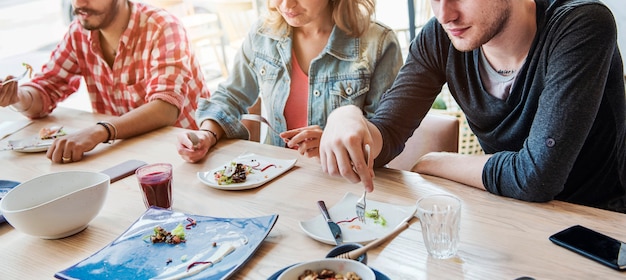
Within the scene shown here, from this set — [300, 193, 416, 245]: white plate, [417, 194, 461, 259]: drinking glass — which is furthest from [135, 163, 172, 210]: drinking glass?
[417, 194, 461, 259]: drinking glass

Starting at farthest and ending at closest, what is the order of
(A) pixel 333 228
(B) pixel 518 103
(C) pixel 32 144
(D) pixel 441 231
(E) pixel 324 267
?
(C) pixel 32 144 < (B) pixel 518 103 < (A) pixel 333 228 < (D) pixel 441 231 < (E) pixel 324 267

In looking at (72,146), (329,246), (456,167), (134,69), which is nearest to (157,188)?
(329,246)

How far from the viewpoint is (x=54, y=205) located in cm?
108

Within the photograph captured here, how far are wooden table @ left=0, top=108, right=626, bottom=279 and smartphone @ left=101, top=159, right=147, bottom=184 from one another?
32 millimetres

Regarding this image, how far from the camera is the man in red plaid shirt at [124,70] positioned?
1914mm

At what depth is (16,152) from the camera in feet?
5.54

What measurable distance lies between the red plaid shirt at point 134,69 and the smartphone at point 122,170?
1.35 feet

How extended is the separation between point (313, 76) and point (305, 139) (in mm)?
472

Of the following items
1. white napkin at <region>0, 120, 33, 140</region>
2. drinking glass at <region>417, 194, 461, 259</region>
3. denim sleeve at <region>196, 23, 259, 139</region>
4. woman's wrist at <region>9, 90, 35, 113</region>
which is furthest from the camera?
woman's wrist at <region>9, 90, 35, 113</region>

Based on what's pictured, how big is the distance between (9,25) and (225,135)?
4784 millimetres

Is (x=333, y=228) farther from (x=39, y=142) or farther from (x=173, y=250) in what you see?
(x=39, y=142)

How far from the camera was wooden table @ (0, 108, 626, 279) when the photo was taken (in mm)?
909

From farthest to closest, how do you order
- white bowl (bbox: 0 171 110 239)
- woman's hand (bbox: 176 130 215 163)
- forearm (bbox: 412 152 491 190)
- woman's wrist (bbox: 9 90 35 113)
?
woman's wrist (bbox: 9 90 35 113), woman's hand (bbox: 176 130 215 163), forearm (bbox: 412 152 491 190), white bowl (bbox: 0 171 110 239)

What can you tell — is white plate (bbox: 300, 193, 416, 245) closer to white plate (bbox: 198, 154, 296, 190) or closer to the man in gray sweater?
the man in gray sweater
